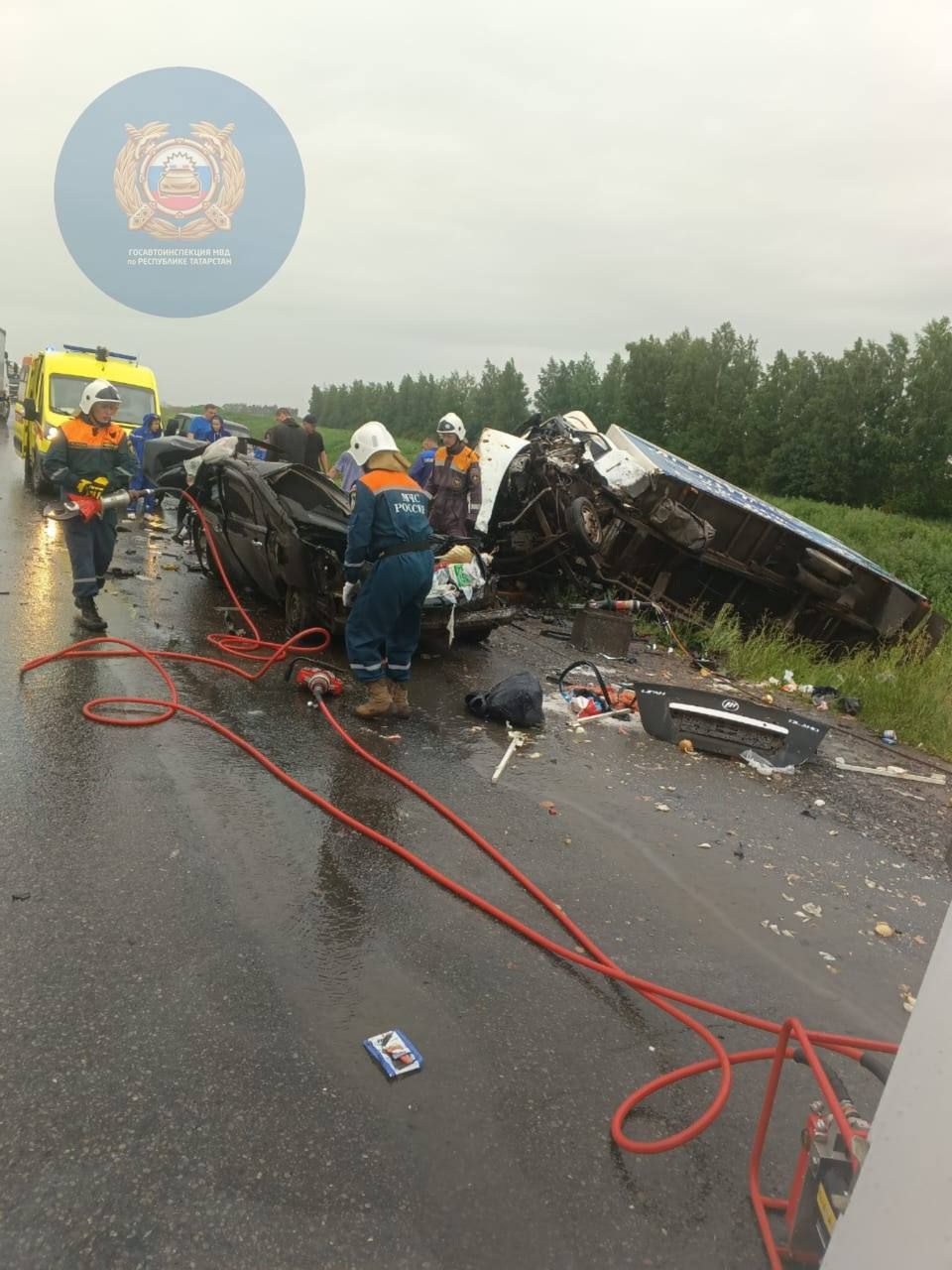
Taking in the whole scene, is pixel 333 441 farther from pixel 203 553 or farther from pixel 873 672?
pixel 873 672

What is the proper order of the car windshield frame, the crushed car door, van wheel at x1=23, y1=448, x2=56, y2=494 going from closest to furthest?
1. the crushed car door
2. the car windshield frame
3. van wheel at x1=23, y1=448, x2=56, y2=494

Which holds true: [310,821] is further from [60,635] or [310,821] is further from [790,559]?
[790,559]

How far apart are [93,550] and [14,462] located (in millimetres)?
13532

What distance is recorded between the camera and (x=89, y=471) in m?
6.27

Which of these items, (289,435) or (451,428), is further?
(289,435)

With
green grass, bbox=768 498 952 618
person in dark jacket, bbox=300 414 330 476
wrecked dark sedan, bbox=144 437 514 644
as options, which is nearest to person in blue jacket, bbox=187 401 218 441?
person in dark jacket, bbox=300 414 330 476

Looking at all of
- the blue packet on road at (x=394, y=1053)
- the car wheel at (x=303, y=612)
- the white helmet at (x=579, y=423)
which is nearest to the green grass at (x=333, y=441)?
the white helmet at (x=579, y=423)

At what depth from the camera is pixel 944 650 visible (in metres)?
9.44

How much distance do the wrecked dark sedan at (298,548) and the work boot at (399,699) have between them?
114 centimetres

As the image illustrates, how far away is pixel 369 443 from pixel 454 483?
3.52m

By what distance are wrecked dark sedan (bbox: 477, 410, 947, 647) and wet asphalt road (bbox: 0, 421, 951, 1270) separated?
4528mm

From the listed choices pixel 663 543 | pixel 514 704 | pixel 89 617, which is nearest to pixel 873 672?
pixel 663 543

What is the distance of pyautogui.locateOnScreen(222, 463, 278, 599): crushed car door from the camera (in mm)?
7160

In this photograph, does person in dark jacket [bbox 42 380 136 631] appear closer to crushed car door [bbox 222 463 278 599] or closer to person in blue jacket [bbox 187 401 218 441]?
crushed car door [bbox 222 463 278 599]
